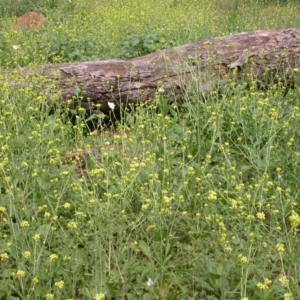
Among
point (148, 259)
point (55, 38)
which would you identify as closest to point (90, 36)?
point (55, 38)

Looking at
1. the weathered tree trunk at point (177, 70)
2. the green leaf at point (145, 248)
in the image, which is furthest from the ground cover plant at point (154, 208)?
the weathered tree trunk at point (177, 70)

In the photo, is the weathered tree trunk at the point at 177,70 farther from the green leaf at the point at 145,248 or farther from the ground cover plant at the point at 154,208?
the green leaf at the point at 145,248

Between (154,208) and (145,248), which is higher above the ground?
(154,208)

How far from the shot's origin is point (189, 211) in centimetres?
288

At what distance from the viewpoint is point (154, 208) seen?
2.52 metres

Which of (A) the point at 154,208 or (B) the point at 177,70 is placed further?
(B) the point at 177,70

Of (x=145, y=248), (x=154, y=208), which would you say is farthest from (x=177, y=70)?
(x=145, y=248)

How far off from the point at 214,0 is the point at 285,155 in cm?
732

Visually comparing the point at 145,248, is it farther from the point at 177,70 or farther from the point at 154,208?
the point at 177,70

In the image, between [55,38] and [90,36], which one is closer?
[55,38]

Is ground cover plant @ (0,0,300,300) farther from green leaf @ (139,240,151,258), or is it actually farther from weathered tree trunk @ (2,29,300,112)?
weathered tree trunk @ (2,29,300,112)

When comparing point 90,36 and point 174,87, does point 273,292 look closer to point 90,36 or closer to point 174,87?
point 174,87

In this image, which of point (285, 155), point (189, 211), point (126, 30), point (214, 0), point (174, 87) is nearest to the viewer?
point (189, 211)

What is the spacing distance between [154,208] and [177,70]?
228cm
